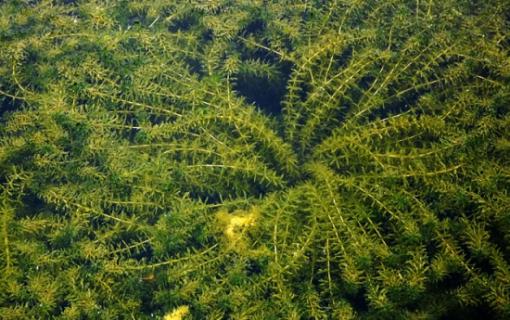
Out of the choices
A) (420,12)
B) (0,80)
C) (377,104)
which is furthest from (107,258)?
(420,12)

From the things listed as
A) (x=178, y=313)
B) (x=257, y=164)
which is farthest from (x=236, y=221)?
(x=178, y=313)

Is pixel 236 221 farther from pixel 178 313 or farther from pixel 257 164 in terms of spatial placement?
pixel 178 313

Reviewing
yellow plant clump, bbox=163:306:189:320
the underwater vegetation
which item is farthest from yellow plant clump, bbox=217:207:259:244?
yellow plant clump, bbox=163:306:189:320

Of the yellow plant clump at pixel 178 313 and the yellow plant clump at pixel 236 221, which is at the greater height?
the yellow plant clump at pixel 236 221

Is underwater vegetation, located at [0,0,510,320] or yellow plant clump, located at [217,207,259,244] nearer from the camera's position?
underwater vegetation, located at [0,0,510,320]

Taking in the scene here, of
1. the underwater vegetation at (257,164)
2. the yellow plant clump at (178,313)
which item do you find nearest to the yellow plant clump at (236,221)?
the underwater vegetation at (257,164)

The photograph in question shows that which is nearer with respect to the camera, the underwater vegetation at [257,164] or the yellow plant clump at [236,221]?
the underwater vegetation at [257,164]

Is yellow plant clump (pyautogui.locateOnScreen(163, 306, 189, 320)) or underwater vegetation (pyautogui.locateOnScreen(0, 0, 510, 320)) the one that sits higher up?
underwater vegetation (pyautogui.locateOnScreen(0, 0, 510, 320))

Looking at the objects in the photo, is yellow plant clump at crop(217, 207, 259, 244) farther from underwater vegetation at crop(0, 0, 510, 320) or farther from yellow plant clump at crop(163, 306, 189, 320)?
yellow plant clump at crop(163, 306, 189, 320)

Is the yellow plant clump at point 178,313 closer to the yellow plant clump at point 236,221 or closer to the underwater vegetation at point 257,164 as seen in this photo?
the underwater vegetation at point 257,164
